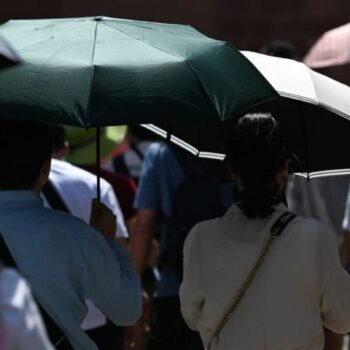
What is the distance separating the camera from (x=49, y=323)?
11.9 ft

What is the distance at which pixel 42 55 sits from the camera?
12.3 ft

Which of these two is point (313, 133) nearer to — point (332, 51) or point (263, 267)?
point (263, 267)

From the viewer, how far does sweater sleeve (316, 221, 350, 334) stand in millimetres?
3828

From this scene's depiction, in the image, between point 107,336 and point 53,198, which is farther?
point 107,336

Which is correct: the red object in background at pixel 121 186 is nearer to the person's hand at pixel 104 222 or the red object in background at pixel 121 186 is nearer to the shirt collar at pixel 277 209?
the person's hand at pixel 104 222

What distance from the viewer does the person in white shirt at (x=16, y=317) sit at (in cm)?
233

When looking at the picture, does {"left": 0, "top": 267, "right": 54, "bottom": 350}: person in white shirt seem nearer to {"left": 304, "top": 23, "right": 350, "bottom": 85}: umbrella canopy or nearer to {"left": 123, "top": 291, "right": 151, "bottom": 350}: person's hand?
{"left": 304, "top": 23, "right": 350, "bottom": 85}: umbrella canopy

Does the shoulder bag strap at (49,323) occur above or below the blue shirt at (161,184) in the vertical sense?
above

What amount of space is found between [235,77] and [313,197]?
3037 millimetres

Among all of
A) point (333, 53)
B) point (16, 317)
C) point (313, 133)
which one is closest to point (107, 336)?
point (333, 53)

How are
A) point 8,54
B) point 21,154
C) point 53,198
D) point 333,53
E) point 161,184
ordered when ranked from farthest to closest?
1. point 161,184
2. point 333,53
3. point 53,198
4. point 21,154
5. point 8,54

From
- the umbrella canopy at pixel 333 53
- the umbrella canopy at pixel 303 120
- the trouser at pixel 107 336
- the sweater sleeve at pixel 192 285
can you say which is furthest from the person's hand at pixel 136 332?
the sweater sleeve at pixel 192 285

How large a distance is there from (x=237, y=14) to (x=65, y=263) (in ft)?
27.3

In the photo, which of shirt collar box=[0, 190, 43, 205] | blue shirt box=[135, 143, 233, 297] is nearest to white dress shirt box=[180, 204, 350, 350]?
shirt collar box=[0, 190, 43, 205]
